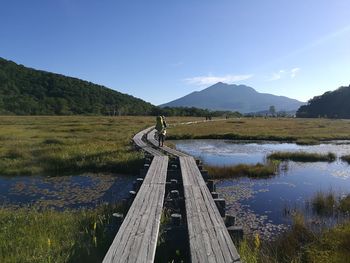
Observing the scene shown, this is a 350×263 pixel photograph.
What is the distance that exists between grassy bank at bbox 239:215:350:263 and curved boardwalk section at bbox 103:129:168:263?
1.90 meters

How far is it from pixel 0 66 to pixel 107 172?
173211mm

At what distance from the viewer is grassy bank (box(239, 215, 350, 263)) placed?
306 inches

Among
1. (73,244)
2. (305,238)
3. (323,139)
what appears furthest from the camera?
(323,139)

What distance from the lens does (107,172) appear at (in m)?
21.5

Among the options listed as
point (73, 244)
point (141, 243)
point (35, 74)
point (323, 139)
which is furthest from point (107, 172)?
point (35, 74)

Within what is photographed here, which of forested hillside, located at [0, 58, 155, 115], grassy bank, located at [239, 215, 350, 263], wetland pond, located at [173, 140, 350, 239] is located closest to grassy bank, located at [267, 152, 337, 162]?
wetland pond, located at [173, 140, 350, 239]

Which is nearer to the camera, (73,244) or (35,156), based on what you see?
(73,244)

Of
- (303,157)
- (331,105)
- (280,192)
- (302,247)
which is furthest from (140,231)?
(331,105)

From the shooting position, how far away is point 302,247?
8.91 m

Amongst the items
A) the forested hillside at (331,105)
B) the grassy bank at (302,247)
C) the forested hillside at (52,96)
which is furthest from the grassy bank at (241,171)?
the forested hillside at (331,105)

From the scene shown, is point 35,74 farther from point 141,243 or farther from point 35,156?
point 141,243

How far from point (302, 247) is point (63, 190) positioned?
11.5 metres

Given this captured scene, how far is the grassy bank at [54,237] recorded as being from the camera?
25.0 ft

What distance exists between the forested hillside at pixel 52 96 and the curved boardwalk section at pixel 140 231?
434 feet
